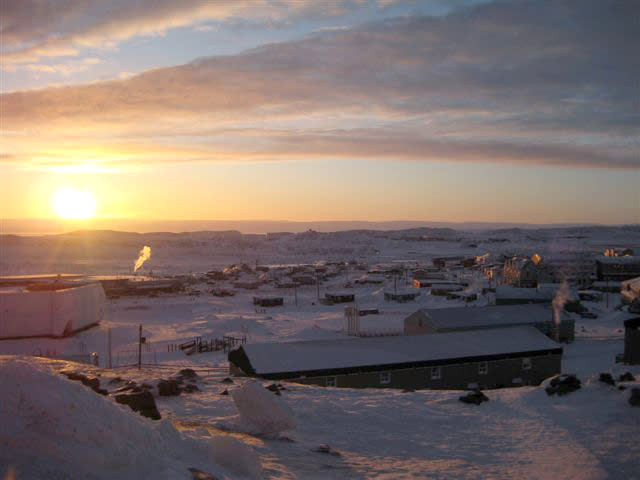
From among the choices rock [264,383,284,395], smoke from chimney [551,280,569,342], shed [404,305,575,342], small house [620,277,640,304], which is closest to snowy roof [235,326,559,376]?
shed [404,305,575,342]

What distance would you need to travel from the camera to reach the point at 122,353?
25.5 metres

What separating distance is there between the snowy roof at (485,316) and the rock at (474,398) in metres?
14.8

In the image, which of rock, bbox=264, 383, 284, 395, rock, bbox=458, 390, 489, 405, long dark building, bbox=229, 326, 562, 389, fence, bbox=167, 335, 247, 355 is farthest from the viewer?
fence, bbox=167, 335, 247, 355

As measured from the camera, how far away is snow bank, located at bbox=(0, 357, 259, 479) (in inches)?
161

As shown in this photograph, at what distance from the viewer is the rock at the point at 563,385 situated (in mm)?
10258

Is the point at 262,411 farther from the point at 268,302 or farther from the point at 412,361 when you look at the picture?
the point at 268,302

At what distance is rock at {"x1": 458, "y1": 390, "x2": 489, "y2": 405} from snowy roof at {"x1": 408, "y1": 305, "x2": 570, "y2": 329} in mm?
14845

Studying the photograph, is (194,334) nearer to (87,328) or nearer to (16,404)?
(87,328)

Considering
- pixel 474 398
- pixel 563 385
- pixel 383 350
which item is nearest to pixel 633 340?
pixel 383 350

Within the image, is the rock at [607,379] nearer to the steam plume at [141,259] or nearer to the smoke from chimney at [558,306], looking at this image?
the smoke from chimney at [558,306]

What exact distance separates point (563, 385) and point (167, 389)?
7.01m

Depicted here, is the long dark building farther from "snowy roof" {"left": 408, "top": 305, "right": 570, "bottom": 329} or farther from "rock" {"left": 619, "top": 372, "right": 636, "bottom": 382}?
"rock" {"left": 619, "top": 372, "right": 636, "bottom": 382}

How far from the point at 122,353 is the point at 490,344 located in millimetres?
15499

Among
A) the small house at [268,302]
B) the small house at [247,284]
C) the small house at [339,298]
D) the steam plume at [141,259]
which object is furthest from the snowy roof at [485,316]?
the steam plume at [141,259]
